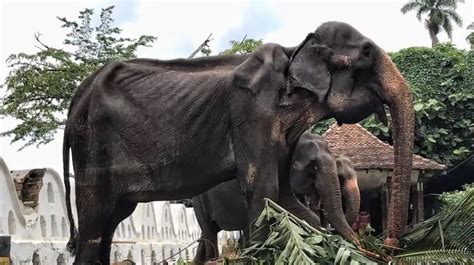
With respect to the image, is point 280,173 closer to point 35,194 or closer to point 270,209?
point 270,209

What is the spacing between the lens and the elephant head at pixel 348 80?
11.9 ft

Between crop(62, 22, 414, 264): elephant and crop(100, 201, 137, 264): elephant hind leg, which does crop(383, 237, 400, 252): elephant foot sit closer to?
crop(62, 22, 414, 264): elephant

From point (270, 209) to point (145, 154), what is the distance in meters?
0.85

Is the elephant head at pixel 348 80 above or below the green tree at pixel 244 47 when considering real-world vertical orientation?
below

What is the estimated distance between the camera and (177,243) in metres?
10.6

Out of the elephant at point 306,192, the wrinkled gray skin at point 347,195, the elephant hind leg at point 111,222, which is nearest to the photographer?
the elephant hind leg at point 111,222

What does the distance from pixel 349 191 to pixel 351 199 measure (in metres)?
0.08

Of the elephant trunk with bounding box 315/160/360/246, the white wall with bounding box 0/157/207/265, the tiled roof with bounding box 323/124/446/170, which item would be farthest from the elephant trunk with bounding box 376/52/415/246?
the tiled roof with bounding box 323/124/446/170

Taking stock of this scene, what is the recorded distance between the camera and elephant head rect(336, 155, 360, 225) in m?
6.02

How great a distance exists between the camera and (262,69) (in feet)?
12.3

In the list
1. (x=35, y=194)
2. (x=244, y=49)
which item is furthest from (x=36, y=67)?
(x=35, y=194)

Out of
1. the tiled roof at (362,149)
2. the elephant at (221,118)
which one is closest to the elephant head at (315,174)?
the elephant at (221,118)

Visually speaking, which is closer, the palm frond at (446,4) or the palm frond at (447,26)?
the palm frond at (446,4)

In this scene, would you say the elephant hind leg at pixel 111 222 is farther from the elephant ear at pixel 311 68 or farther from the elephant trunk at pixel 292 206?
the elephant ear at pixel 311 68
